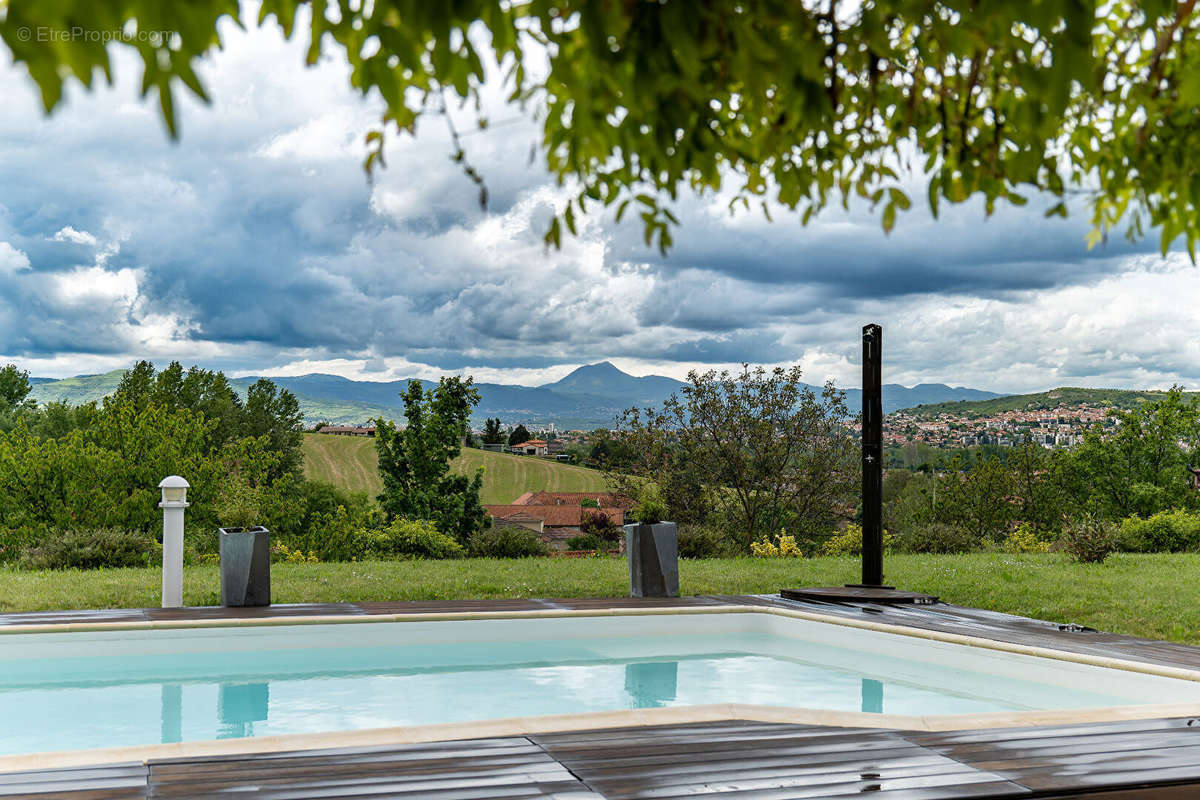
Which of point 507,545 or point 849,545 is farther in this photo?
point 849,545

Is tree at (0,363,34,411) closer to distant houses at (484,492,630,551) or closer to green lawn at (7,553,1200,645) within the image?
distant houses at (484,492,630,551)

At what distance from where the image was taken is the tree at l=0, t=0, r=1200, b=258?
1.66 meters

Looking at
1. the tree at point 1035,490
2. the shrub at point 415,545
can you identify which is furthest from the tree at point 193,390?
the tree at point 1035,490

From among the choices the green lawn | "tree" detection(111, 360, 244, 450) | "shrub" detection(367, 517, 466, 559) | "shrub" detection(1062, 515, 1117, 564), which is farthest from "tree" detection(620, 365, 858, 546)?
"tree" detection(111, 360, 244, 450)

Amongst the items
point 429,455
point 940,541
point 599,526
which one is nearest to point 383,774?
point 940,541

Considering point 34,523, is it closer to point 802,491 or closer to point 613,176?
point 802,491

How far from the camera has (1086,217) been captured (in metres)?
2.84

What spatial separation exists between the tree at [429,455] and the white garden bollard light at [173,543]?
1254 cm

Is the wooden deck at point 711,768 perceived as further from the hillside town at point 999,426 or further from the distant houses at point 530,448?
the distant houses at point 530,448

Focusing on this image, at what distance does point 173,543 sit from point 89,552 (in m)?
4.78

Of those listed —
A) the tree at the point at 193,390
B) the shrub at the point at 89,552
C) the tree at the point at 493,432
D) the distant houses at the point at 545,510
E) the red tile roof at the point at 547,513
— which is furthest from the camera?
the tree at the point at 493,432

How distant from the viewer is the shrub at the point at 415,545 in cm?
1513

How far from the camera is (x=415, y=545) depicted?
15.4m

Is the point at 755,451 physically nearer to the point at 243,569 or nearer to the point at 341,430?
the point at 243,569
